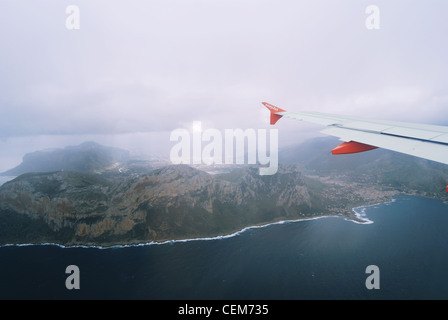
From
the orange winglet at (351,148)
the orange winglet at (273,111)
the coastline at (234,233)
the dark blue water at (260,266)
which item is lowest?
the coastline at (234,233)

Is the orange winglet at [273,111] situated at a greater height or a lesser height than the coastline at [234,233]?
greater

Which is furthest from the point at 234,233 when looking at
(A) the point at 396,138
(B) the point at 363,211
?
(A) the point at 396,138

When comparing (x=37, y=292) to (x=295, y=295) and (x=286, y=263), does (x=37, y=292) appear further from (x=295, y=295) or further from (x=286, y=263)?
(x=286, y=263)

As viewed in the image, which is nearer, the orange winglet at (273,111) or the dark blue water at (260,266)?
the orange winglet at (273,111)

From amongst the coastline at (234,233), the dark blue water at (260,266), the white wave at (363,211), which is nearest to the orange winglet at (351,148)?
the dark blue water at (260,266)

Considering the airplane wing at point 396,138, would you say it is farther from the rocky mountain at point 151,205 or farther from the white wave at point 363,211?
the white wave at point 363,211

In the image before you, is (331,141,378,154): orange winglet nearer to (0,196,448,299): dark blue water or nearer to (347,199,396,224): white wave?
(0,196,448,299): dark blue water
